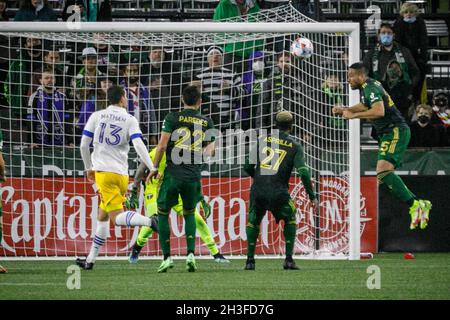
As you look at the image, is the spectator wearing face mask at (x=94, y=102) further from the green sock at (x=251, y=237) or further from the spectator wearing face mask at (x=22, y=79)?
the green sock at (x=251, y=237)

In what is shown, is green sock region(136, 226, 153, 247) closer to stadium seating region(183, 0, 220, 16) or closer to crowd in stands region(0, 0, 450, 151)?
crowd in stands region(0, 0, 450, 151)

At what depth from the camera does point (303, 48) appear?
46.8 feet

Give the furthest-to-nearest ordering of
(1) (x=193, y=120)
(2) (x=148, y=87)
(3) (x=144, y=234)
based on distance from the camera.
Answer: (2) (x=148, y=87)
(3) (x=144, y=234)
(1) (x=193, y=120)

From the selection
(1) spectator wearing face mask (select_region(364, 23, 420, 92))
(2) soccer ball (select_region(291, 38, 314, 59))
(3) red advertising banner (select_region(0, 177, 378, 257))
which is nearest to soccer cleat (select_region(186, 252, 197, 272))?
(3) red advertising banner (select_region(0, 177, 378, 257))

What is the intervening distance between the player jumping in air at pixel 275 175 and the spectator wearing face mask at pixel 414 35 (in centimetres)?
592

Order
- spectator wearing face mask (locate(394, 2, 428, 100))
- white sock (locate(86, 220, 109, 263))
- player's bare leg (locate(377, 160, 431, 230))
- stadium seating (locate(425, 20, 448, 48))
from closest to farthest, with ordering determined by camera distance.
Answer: white sock (locate(86, 220, 109, 263)) < player's bare leg (locate(377, 160, 431, 230)) < spectator wearing face mask (locate(394, 2, 428, 100)) < stadium seating (locate(425, 20, 448, 48))

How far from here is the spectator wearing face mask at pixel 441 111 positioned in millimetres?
17688

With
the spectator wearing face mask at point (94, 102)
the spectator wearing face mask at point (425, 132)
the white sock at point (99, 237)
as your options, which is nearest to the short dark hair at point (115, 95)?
the white sock at point (99, 237)

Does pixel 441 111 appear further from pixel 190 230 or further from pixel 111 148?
pixel 111 148

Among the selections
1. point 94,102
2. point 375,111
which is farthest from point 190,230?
point 94,102

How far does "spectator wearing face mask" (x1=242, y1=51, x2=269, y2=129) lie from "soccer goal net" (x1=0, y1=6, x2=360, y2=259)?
0.05 ft

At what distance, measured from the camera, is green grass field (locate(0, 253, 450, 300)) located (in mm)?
9586

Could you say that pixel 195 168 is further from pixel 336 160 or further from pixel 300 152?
pixel 336 160

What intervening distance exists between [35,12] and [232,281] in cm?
810
